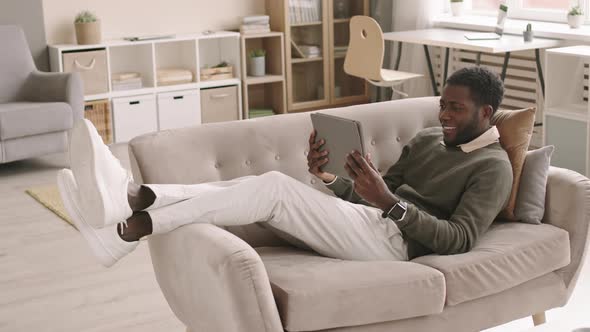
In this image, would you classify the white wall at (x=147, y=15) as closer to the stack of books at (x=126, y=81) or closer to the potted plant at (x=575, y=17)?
the stack of books at (x=126, y=81)

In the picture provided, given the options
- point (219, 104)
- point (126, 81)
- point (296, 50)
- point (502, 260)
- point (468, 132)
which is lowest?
point (219, 104)

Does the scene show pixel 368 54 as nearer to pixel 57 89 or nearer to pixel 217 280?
pixel 57 89

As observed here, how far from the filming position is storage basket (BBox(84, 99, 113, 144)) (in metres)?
5.99

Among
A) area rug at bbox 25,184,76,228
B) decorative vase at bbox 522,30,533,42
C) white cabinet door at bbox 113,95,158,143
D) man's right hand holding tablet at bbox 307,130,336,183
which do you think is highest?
decorative vase at bbox 522,30,533,42

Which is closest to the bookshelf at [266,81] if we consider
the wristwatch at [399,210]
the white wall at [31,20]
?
the white wall at [31,20]

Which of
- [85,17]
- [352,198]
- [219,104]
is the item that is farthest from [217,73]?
[352,198]

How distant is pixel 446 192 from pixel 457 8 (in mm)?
4060

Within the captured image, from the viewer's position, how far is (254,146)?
2965 millimetres

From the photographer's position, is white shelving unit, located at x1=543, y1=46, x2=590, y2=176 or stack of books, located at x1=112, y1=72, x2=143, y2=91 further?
stack of books, located at x1=112, y1=72, x2=143, y2=91

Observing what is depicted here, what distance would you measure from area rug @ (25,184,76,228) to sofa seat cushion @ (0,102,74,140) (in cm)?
39

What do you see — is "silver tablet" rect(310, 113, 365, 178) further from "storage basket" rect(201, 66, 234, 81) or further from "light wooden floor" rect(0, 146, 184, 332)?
"storage basket" rect(201, 66, 234, 81)

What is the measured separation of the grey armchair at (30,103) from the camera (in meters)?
5.27

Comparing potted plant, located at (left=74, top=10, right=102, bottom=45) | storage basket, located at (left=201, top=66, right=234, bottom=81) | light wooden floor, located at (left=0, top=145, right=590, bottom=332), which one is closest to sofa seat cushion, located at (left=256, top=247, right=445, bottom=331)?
light wooden floor, located at (left=0, top=145, right=590, bottom=332)

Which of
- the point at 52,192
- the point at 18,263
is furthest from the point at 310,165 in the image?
the point at 52,192
